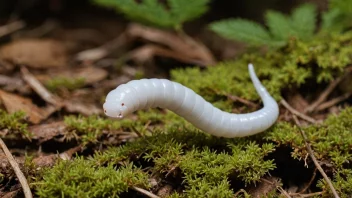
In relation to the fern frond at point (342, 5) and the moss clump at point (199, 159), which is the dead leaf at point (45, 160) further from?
the fern frond at point (342, 5)

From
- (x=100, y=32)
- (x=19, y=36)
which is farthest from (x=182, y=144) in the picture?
(x=100, y=32)

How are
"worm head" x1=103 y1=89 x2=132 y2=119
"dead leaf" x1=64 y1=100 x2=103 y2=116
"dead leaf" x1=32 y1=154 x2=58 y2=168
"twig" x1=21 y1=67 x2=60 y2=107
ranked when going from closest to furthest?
1. "worm head" x1=103 y1=89 x2=132 y2=119
2. "dead leaf" x1=32 y1=154 x2=58 y2=168
3. "dead leaf" x1=64 y1=100 x2=103 y2=116
4. "twig" x1=21 y1=67 x2=60 y2=107

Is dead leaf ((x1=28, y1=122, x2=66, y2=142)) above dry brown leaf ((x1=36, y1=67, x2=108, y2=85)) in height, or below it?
above

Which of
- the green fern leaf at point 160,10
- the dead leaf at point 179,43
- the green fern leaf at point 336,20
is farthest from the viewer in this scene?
the dead leaf at point 179,43

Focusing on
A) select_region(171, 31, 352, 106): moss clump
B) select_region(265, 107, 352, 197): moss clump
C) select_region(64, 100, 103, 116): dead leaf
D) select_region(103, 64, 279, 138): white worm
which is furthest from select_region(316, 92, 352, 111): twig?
select_region(64, 100, 103, 116): dead leaf

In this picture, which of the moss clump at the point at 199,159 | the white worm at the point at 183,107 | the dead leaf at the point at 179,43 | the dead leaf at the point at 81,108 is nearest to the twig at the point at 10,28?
the dead leaf at the point at 179,43

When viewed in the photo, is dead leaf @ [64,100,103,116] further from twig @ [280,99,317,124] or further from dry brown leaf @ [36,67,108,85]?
twig @ [280,99,317,124]

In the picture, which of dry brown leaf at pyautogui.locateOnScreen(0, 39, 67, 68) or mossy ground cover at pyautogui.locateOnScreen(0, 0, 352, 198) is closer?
mossy ground cover at pyautogui.locateOnScreen(0, 0, 352, 198)
